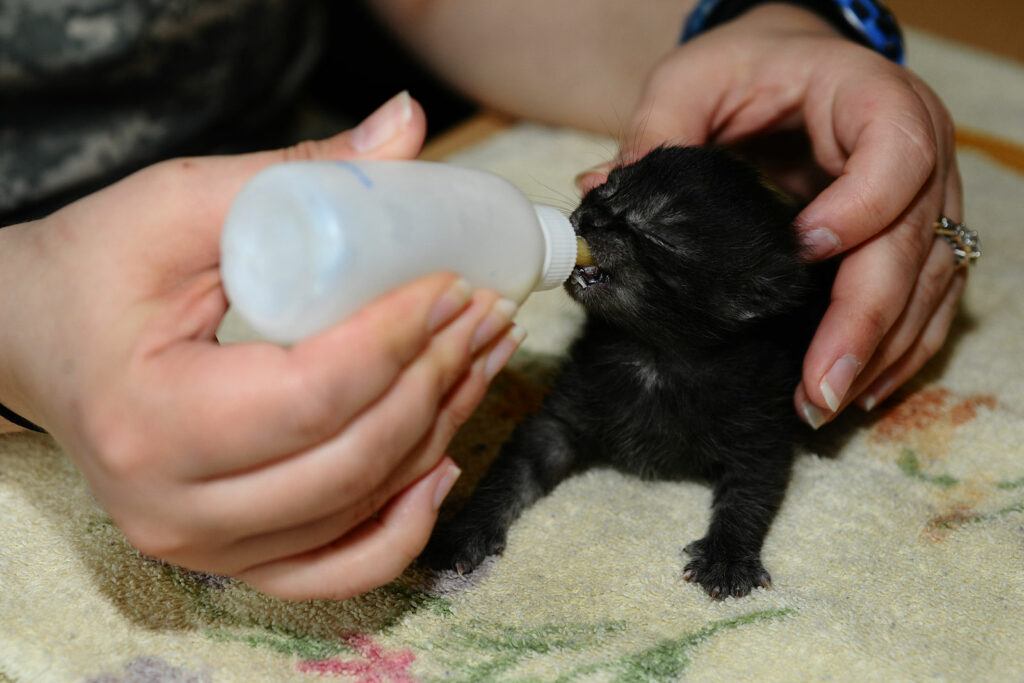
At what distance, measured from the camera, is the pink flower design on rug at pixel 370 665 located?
882mm

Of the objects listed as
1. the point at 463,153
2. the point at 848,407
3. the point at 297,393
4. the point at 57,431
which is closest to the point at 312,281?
the point at 297,393

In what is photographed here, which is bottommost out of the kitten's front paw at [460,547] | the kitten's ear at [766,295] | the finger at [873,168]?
the kitten's front paw at [460,547]

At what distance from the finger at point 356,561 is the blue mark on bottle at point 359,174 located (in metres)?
0.30

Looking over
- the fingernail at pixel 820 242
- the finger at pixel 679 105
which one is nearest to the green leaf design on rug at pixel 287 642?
the fingernail at pixel 820 242

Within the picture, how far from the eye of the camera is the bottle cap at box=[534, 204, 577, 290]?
883 mm

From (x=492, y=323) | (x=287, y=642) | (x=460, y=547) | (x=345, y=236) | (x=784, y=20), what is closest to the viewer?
(x=345, y=236)

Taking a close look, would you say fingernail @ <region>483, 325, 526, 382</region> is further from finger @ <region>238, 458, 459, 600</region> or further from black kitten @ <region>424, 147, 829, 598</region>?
black kitten @ <region>424, 147, 829, 598</region>

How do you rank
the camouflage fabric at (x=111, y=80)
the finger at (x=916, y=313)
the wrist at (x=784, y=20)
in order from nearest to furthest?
the finger at (x=916, y=313) < the camouflage fabric at (x=111, y=80) < the wrist at (x=784, y=20)

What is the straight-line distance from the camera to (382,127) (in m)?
0.83

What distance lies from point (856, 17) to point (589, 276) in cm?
79

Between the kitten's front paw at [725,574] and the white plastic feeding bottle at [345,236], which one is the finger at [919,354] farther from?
the white plastic feeding bottle at [345,236]

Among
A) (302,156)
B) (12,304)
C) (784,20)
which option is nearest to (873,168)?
(784,20)

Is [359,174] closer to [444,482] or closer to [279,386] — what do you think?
[279,386]

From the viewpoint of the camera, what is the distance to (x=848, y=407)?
1349 mm
